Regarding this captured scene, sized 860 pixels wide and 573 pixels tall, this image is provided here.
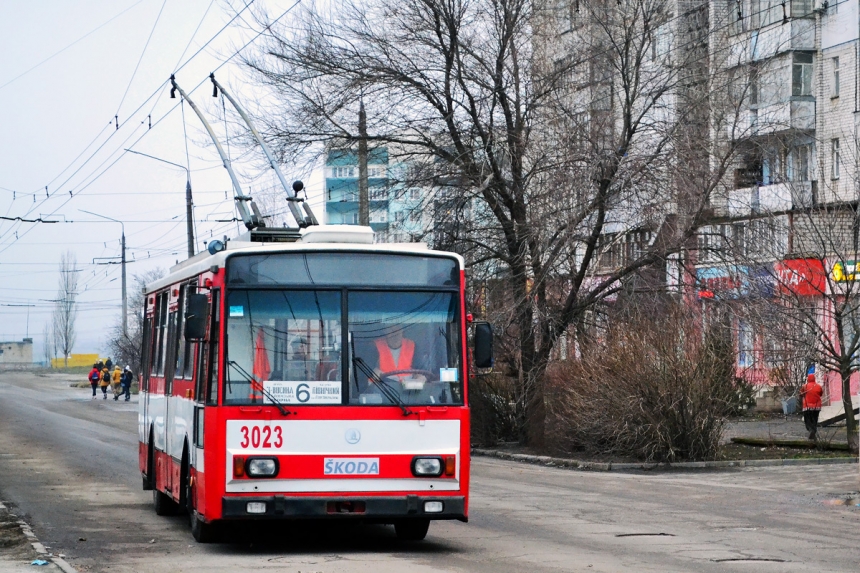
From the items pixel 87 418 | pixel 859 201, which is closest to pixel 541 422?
pixel 859 201

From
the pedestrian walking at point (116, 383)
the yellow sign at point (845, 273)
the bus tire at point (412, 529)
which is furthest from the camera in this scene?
the pedestrian walking at point (116, 383)

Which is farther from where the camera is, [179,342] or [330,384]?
[179,342]

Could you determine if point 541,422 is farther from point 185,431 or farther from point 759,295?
point 185,431

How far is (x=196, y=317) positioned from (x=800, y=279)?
737 inches

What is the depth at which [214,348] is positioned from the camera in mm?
11484

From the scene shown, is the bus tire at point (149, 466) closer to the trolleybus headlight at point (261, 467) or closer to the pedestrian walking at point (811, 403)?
the trolleybus headlight at point (261, 467)

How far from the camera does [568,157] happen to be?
2736 cm

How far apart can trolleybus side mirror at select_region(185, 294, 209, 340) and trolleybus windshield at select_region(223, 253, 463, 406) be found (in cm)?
28

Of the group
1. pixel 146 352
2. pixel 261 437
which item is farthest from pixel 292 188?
pixel 261 437

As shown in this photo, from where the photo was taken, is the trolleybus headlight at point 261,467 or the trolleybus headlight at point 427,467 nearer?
the trolleybus headlight at point 261,467

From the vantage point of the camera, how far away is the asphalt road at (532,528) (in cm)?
1091

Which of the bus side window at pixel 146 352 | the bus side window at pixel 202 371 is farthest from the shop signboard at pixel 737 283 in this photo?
the bus side window at pixel 202 371

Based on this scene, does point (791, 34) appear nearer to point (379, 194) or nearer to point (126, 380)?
point (379, 194)

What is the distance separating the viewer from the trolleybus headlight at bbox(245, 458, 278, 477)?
11.0 meters
